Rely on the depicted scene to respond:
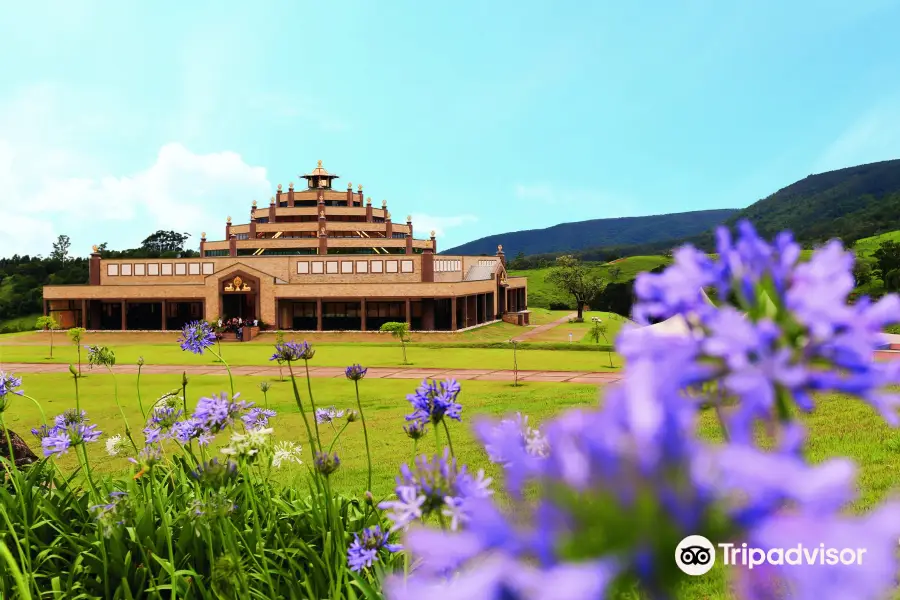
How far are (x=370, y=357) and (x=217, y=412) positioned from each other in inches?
1208

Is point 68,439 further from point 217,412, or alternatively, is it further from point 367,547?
point 367,547

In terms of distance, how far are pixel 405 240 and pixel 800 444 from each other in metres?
63.7

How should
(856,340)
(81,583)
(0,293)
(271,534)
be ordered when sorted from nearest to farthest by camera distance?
(856,340) < (81,583) < (271,534) < (0,293)

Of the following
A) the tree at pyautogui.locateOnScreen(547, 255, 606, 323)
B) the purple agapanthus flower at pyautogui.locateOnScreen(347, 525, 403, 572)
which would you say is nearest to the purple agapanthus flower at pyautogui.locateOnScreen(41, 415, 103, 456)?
the purple agapanthus flower at pyautogui.locateOnScreen(347, 525, 403, 572)

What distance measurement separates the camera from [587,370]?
2705 cm

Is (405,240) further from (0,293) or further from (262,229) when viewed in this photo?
(0,293)

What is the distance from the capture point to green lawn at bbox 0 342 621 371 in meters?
30.3

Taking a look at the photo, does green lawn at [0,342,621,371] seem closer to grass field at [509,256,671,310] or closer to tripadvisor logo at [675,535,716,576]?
tripadvisor logo at [675,535,716,576]

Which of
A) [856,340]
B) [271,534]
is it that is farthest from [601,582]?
[271,534]

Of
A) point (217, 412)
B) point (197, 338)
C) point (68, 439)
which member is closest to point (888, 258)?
point (197, 338)

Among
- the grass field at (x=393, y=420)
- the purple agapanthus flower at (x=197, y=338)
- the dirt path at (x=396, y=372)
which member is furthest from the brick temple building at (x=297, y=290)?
the purple agapanthus flower at (x=197, y=338)

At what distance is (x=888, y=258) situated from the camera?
51500 millimetres

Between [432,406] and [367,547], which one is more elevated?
[432,406]

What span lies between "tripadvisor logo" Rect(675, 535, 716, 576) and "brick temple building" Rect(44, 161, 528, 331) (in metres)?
48.6
